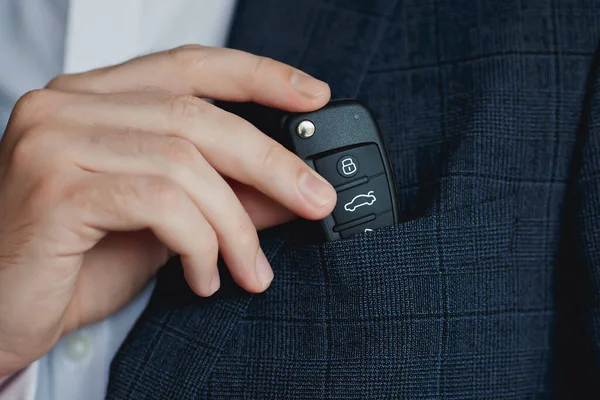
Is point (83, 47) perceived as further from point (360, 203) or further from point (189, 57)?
point (360, 203)

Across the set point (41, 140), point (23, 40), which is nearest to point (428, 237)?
point (41, 140)

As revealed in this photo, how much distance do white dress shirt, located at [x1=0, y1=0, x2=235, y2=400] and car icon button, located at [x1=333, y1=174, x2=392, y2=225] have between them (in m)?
0.27

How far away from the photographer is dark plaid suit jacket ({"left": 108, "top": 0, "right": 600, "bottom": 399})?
0.60 meters

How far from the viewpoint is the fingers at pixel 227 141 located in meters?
0.54

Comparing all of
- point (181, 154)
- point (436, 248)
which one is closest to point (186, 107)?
point (181, 154)

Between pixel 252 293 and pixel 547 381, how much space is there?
36 cm

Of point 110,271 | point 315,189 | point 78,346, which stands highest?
point 315,189

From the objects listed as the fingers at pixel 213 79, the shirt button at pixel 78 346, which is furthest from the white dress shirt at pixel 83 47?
the fingers at pixel 213 79

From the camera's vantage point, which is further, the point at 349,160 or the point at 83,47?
the point at 83,47

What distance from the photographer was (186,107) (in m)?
0.55

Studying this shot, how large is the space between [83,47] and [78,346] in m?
0.35

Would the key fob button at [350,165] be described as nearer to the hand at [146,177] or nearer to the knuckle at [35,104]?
the hand at [146,177]

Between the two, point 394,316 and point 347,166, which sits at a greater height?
point 347,166

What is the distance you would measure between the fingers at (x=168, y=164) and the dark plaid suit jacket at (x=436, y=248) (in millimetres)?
110
